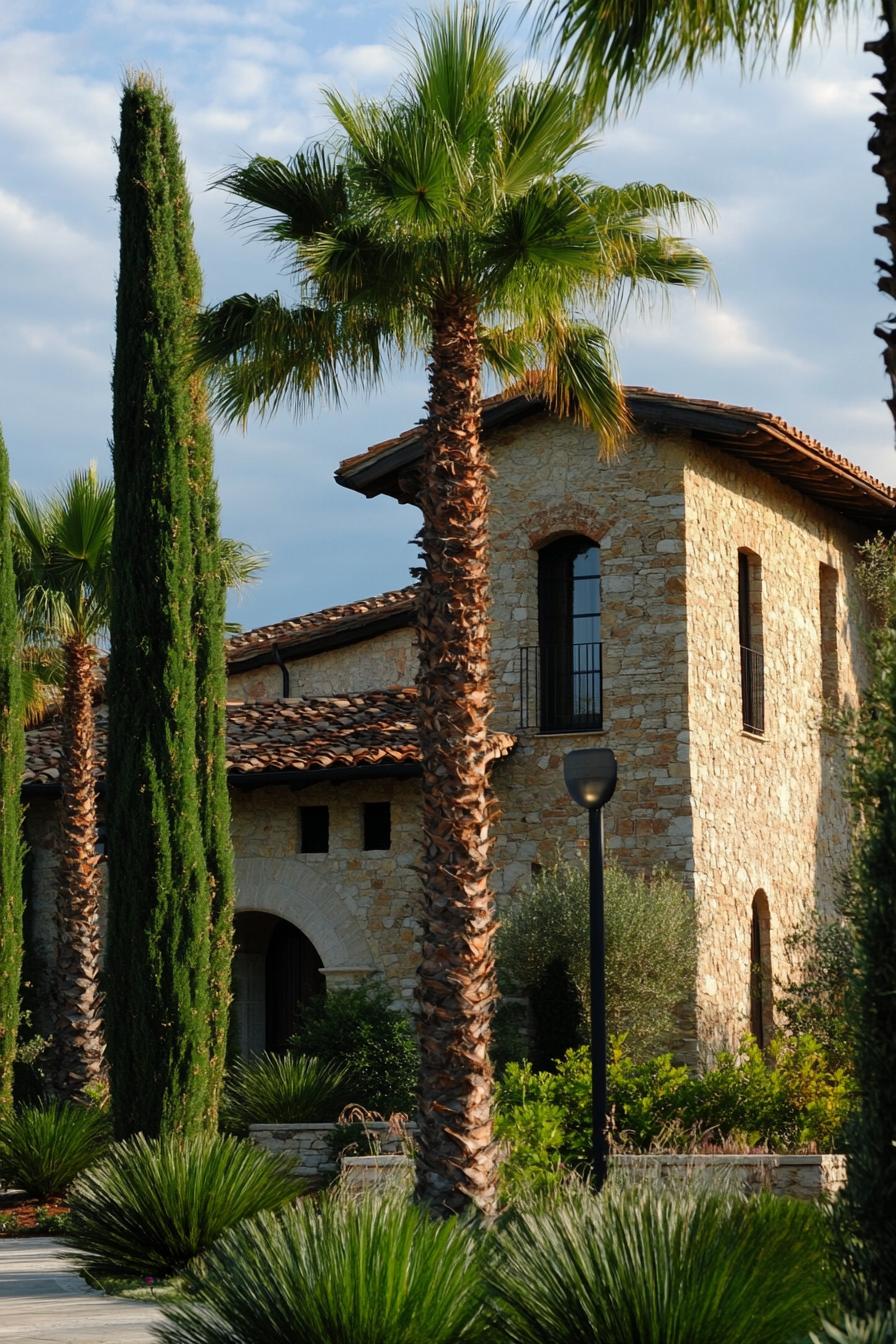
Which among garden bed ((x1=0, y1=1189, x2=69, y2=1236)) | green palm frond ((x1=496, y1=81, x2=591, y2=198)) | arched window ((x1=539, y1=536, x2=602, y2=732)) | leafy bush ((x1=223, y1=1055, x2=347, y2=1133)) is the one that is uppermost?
green palm frond ((x1=496, y1=81, x2=591, y2=198))

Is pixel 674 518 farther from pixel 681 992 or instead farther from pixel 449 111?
pixel 449 111

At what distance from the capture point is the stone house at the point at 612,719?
63.1 feet

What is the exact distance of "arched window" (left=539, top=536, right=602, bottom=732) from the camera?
19984 mm

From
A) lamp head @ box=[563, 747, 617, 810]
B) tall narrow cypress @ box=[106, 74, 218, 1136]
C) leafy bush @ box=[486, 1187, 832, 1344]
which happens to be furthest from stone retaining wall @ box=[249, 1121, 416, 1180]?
leafy bush @ box=[486, 1187, 832, 1344]

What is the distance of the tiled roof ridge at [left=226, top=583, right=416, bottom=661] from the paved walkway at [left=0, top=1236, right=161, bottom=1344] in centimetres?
1151

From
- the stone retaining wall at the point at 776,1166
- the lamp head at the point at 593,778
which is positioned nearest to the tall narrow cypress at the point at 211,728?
the stone retaining wall at the point at 776,1166

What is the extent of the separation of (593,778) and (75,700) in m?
9.79

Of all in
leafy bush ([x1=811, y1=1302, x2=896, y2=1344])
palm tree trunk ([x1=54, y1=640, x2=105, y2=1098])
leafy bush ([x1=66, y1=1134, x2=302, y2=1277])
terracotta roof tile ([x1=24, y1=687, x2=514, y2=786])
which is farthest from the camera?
terracotta roof tile ([x1=24, y1=687, x2=514, y2=786])

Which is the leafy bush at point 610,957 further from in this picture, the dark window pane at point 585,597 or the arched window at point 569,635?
the dark window pane at point 585,597

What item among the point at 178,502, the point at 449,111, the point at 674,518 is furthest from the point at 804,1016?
the point at 449,111

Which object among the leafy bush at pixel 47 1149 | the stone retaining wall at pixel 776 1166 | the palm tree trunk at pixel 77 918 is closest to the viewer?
the stone retaining wall at pixel 776 1166

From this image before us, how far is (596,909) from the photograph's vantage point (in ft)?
36.1

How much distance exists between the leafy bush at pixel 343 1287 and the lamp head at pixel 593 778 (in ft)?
14.2

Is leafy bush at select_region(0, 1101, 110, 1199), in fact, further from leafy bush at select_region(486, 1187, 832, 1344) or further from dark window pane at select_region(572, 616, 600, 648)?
leafy bush at select_region(486, 1187, 832, 1344)
